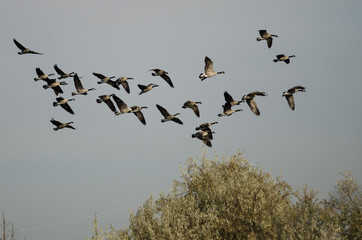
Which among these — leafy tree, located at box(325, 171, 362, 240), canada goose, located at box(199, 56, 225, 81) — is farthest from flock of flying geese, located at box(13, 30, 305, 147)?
leafy tree, located at box(325, 171, 362, 240)

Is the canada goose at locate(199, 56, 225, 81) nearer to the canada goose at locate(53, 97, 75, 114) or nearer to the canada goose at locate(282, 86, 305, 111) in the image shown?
the canada goose at locate(282, 86, 305, 111)

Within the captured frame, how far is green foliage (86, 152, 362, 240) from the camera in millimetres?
25766

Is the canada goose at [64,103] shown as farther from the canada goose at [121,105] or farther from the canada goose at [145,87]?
the canada goose at [145,87]

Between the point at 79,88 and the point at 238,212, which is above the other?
the point at 79,88

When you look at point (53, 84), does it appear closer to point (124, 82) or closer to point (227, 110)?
point (124, 82)

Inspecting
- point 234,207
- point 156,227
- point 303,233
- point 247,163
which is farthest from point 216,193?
point 247,163

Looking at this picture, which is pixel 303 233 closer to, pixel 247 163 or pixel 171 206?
pixel 171 206

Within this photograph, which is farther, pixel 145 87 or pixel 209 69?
pixel 145 87

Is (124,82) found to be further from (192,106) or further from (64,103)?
(192,106)

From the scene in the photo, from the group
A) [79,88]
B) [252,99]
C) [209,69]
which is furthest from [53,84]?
[252,99]

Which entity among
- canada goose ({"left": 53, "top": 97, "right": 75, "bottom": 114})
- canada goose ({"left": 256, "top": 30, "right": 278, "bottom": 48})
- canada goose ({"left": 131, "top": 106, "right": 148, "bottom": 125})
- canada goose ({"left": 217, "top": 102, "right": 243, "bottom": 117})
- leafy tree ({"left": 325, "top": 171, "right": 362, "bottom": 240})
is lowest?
leafy tree ({"left": 325, "top": 171, "right": 362, "bottom": 240})

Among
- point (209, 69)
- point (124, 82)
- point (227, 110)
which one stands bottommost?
point (227, 110)

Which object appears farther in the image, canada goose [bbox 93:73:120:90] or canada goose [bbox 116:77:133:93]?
canada goose [bbox 116:77:133:93]

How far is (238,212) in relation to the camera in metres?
27.0
